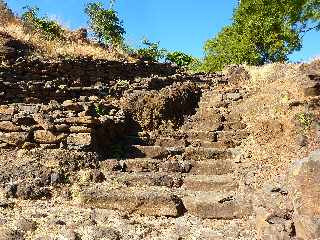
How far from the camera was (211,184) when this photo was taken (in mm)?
6523

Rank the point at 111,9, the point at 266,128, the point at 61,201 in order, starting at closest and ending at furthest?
the point at 61,201, the point at 266,128, the point at 111,9

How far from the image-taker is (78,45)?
18.1 metres

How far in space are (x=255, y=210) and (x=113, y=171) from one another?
239cm

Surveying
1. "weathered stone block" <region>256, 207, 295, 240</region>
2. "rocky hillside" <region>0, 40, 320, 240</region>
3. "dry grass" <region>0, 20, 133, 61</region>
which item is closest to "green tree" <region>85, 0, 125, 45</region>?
"dry grass" <region>0, 20, 133, 61</region>

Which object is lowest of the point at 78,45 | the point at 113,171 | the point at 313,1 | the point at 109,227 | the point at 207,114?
the point at 109,227

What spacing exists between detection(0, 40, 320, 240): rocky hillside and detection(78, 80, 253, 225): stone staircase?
0.05ft

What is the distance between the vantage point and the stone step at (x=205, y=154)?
753 cm

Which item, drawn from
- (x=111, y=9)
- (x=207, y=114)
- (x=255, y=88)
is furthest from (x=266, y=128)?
(x=111, y=9)

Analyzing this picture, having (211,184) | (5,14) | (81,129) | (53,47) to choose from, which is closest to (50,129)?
(81,129)

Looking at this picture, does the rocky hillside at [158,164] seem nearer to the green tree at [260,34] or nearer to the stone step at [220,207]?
the stone step at [220,207]

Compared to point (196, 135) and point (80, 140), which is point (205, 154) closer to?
point (196, 135)

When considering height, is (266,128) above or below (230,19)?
below

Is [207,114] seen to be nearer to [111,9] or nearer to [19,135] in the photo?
[19,135]

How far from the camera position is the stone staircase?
5.87 m
